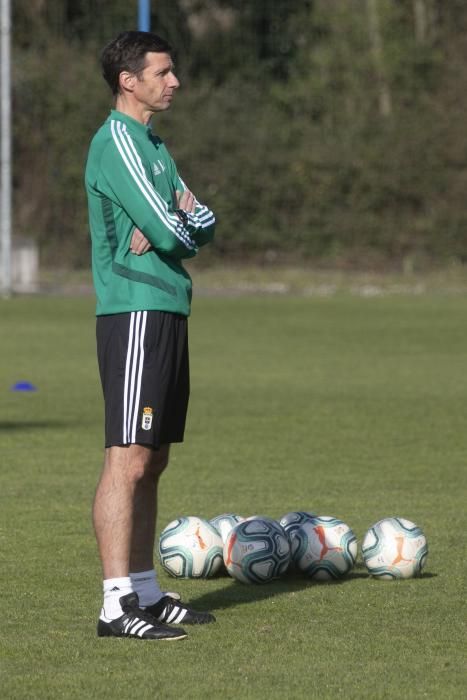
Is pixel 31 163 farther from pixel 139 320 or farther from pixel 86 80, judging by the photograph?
pixel 139 320

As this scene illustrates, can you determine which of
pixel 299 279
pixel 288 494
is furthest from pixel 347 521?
pixel 299 279

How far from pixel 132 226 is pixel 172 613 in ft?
4.87

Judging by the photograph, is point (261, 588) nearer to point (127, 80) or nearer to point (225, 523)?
point (225, 523)

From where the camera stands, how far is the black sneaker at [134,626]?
5.75m

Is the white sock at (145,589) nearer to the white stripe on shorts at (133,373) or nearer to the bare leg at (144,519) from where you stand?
the bare leg at (144,519)

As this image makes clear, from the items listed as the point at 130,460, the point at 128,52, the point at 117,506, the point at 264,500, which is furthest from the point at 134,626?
the point at 264,500

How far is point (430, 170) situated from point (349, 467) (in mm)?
21562

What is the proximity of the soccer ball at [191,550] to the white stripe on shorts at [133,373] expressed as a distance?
138 cm

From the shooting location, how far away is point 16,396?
14.4m

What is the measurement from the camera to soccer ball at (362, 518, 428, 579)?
698 centimetres

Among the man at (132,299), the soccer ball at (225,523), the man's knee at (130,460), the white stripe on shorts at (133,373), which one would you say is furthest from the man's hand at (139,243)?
the soccer ball at (225,523)

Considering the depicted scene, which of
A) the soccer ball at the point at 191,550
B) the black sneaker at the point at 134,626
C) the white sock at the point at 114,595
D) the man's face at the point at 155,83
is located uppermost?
the man's face at the point at 155,83

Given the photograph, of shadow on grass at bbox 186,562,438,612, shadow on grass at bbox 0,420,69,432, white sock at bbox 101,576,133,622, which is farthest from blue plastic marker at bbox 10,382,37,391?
white sock at bbox 101,576,133,622

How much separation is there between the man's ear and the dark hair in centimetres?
1
